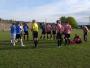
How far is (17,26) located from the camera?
27953mm

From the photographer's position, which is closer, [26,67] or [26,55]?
[26,67]

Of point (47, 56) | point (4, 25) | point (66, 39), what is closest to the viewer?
point (47, 56)

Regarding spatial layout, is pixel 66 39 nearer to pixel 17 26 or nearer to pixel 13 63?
pixel 17 26

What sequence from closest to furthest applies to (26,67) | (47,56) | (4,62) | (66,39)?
1. (26,67)
2. (4,62)
3. (47,56)
4. (66,39)

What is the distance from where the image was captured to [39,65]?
1698cm

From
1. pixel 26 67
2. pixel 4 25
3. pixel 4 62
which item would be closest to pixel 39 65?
pixel 26 67

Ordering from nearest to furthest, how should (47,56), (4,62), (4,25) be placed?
(4,62) < (47,56) < (4,25)

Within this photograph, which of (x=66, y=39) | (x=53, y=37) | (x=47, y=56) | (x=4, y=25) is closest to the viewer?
(x=47, y=56)

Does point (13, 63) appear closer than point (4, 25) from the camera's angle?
Yes

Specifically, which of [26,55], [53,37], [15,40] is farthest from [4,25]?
[26,55]

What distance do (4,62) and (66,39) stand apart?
10.2 metres

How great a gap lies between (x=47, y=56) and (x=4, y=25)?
210ft

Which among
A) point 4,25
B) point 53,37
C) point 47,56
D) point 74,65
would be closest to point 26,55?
point 47,56

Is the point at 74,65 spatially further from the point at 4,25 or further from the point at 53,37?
the point at 4,25
